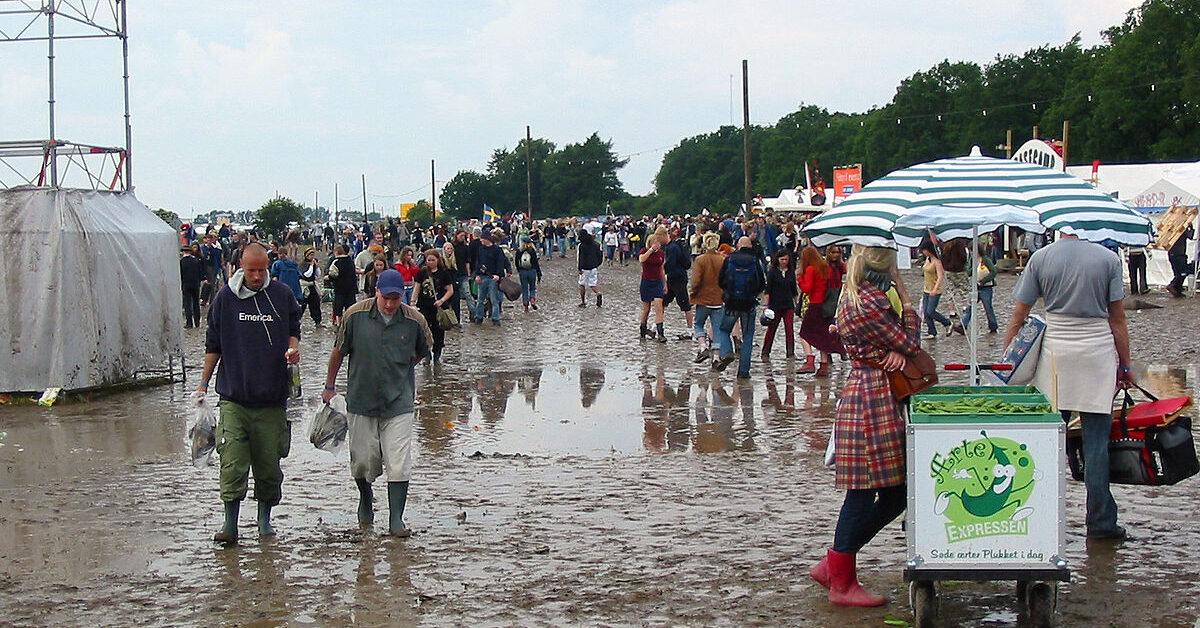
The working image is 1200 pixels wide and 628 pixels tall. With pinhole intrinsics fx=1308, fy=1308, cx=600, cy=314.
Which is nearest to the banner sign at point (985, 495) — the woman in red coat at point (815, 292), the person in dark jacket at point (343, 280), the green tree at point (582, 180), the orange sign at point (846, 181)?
the woman in red coat at point (815, 292)

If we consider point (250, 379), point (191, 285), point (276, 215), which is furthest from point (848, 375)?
point (276, 215)

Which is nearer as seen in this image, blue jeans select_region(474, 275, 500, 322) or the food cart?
the food cart

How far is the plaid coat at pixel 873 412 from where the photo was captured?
566cm

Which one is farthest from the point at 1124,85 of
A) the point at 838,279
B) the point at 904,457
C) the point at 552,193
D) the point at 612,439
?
the point at 552,193

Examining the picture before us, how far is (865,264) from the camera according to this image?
5859 millimetres

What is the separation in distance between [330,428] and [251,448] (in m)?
0.46

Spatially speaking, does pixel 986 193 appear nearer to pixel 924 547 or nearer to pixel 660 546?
pixel 924 547

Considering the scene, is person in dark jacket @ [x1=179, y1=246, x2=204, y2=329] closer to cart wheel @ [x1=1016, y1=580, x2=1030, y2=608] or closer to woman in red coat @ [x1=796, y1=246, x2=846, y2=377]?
woman in red coat @ [x1=796, y1=246, x2=846, y2=377]

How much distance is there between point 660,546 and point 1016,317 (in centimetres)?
231

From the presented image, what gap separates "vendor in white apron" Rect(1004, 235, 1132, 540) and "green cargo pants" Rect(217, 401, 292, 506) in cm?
427

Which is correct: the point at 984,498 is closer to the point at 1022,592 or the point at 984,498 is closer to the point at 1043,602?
the point at 1043,602

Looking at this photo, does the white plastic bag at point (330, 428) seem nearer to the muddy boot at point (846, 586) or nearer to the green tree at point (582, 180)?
the muddy boot at point (846, 586)

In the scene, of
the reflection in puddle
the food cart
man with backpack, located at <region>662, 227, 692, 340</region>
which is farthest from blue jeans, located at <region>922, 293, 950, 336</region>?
the food cart

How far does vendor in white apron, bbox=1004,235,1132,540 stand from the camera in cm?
662
